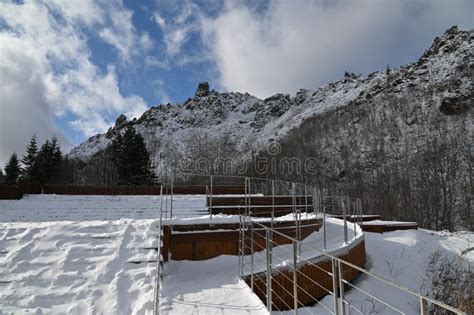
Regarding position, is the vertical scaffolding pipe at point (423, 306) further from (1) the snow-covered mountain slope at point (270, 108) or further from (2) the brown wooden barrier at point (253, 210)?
(1) the snow-covered mountain slope at point (270, 108)

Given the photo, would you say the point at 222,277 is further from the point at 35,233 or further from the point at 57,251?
the point at 35,233

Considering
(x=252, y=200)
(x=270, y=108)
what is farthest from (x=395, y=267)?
(x=270, y=108)

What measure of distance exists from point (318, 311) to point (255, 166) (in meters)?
54.4

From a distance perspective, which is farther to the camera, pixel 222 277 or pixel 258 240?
pixel 258 240

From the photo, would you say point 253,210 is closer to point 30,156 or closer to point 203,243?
point 203,243

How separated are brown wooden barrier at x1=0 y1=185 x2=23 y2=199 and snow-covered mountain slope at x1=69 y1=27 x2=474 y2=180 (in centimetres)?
2331

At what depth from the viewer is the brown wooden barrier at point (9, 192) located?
45.7 ft

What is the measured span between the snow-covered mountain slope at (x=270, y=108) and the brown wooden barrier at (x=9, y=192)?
23.3m

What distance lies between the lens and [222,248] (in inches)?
291

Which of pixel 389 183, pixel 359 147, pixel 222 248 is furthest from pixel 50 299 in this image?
pixel 359 147

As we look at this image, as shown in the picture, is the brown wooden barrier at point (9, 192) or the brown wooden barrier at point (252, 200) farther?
the brown wooden barrier at point (9, 192)

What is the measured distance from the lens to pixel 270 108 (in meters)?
116
